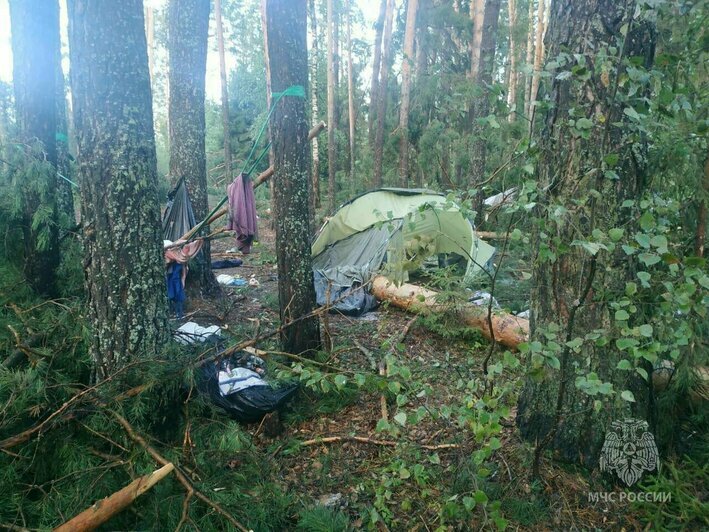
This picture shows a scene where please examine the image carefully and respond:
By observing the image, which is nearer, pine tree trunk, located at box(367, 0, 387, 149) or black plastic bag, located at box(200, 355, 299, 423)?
black plastic bag, located at box(200, 355, 299, 423)

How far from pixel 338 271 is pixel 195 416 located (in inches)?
182

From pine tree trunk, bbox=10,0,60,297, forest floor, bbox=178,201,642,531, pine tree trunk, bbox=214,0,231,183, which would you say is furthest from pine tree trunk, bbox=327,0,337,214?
forest floor, bbox=178,201,642,531

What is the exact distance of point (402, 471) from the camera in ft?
6.92

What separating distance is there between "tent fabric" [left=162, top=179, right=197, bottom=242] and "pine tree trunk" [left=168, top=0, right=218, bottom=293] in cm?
29

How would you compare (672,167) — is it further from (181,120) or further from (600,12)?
(181,120)

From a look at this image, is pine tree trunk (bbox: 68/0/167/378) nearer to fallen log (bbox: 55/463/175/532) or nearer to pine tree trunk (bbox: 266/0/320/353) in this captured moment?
fallen log (bbox: 55/463/175/532)

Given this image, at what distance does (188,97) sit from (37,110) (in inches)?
77.2

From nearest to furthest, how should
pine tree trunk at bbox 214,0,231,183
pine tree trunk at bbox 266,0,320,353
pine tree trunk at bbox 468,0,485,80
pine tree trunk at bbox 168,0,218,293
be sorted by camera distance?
pine tree trunk at bbox 266,0,320,353
pine tree trunk at bbox 168,0,218,293
pine tree trunk at bbox 468,0,485,80
pine tree trunk at bbox 214,0,231,183

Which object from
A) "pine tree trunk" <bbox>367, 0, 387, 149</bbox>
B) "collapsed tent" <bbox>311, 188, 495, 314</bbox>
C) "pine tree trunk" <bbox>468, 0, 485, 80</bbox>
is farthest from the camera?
"pine tree trunk" <bbox>367, 0, 387, 149</bbox>

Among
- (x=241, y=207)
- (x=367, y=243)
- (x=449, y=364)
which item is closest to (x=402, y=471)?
(x=449, y=364)

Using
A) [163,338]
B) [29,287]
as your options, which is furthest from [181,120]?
[163,338]

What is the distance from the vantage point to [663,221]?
1.92 m

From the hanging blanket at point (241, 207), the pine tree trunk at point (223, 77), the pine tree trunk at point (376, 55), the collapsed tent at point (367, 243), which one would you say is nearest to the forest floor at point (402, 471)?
the hanging blanket at point (241, 207)

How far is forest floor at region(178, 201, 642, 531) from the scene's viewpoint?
93.7 inches
